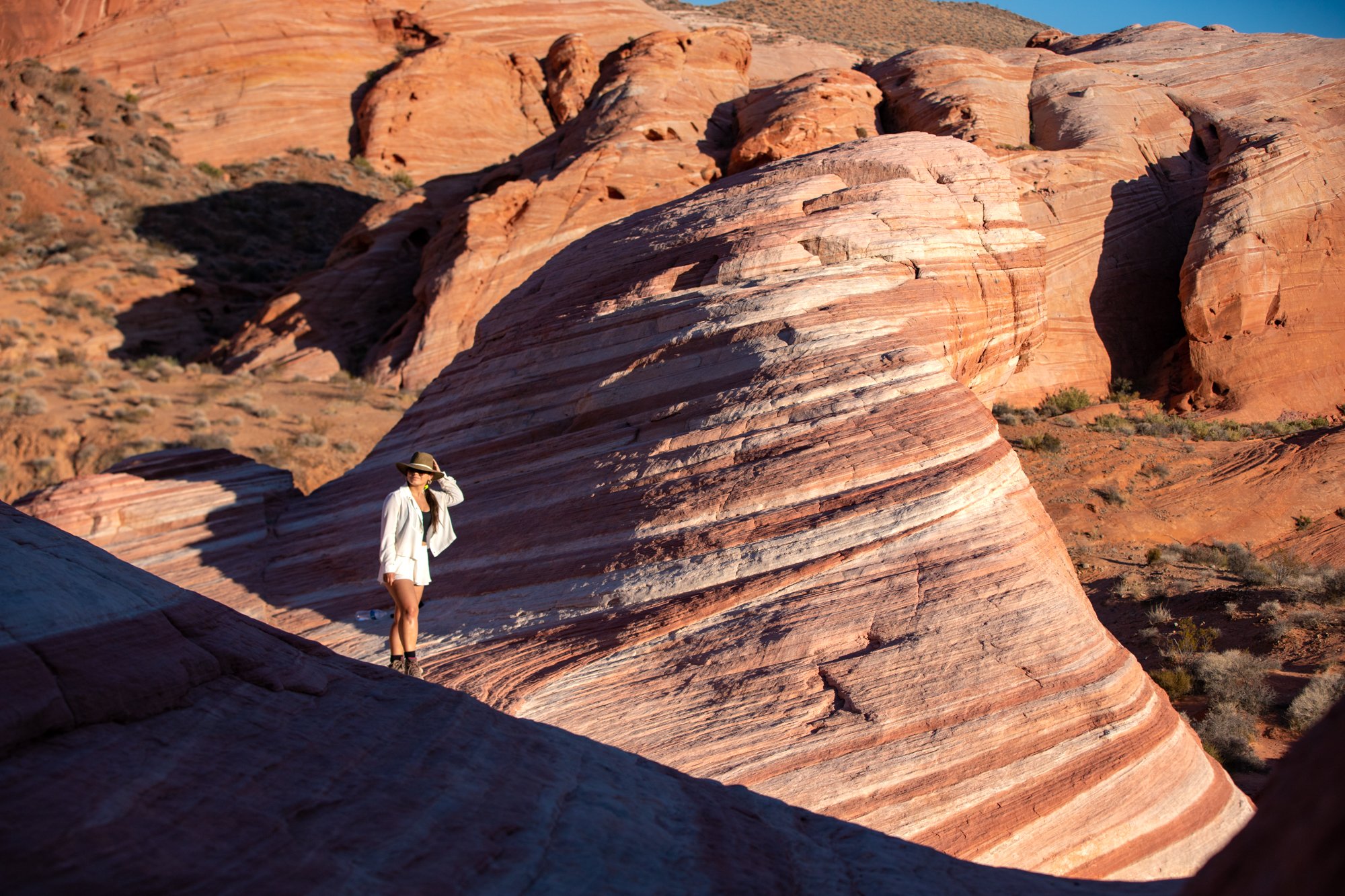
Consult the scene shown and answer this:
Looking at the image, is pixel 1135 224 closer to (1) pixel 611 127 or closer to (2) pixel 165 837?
(1) pixel 611 127

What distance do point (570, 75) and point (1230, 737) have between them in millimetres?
32930

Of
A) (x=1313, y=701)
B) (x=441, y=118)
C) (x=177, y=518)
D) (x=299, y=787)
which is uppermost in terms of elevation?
(x=441, y=118)

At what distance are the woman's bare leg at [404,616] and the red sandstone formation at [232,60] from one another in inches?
1174

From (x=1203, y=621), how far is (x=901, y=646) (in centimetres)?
588

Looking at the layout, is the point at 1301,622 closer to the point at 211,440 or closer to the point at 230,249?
the point at 211,440

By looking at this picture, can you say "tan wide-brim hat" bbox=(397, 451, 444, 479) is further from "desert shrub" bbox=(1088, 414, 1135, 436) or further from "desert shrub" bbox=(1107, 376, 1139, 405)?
"desert shrub" bbox=(1107, 376, 1139, 405)

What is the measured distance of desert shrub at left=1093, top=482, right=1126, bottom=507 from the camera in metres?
11.9

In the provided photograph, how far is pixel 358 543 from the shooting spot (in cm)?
796

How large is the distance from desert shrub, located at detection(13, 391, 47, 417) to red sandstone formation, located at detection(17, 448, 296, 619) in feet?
Answer: 23.5

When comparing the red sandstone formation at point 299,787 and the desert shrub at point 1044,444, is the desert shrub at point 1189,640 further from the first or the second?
the red sandstone formation at point 299,787

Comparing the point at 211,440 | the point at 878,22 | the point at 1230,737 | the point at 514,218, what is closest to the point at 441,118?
the point at 514,218

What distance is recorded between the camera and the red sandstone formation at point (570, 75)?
Result: 108 feet

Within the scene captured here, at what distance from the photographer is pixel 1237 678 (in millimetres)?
7457

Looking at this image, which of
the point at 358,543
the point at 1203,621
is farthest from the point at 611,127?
the point at 1203,621
